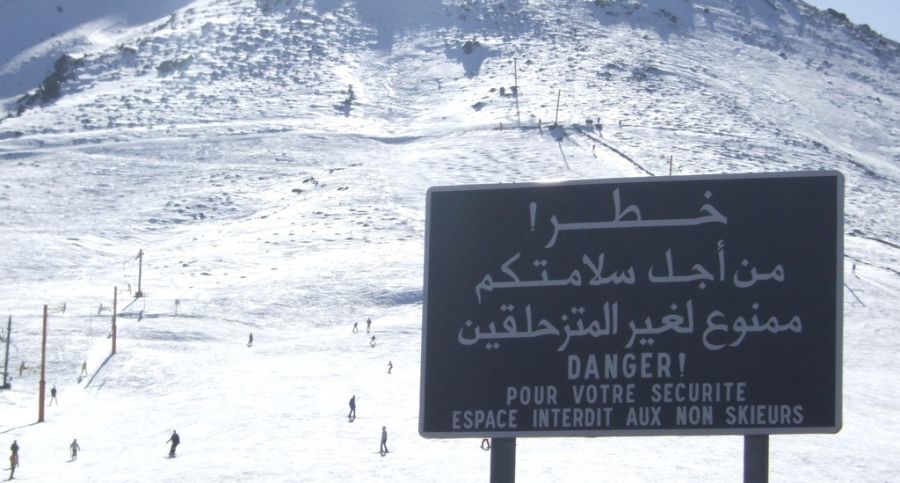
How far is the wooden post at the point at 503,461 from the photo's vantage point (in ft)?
21.4

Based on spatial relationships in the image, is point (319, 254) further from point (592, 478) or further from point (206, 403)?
point (592, 478)

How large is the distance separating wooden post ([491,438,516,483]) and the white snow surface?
1930 centimetres

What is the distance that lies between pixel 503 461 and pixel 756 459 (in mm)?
1278

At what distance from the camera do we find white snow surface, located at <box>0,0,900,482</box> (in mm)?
30562

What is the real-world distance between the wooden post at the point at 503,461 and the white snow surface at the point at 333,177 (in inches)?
760

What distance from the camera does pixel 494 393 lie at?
6.60m

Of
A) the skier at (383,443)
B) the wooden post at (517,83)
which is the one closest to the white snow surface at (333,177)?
the skier at (383,443)

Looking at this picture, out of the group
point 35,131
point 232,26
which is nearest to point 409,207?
point 35,131

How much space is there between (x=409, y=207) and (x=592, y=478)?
1809 inches

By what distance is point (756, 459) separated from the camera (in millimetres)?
6398

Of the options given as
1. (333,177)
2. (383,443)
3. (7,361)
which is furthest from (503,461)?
(333,177)

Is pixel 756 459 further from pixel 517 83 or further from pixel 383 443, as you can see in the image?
pixel 517 83

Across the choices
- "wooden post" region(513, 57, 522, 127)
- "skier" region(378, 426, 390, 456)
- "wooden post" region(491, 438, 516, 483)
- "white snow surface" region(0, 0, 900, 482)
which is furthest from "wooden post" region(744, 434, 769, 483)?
"wooden post" region(513, 57, 522, 127)

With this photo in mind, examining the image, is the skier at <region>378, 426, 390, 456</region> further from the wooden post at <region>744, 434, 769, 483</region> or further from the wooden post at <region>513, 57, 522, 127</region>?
the wooden post at <region>513, 57, 522, 127</region>
